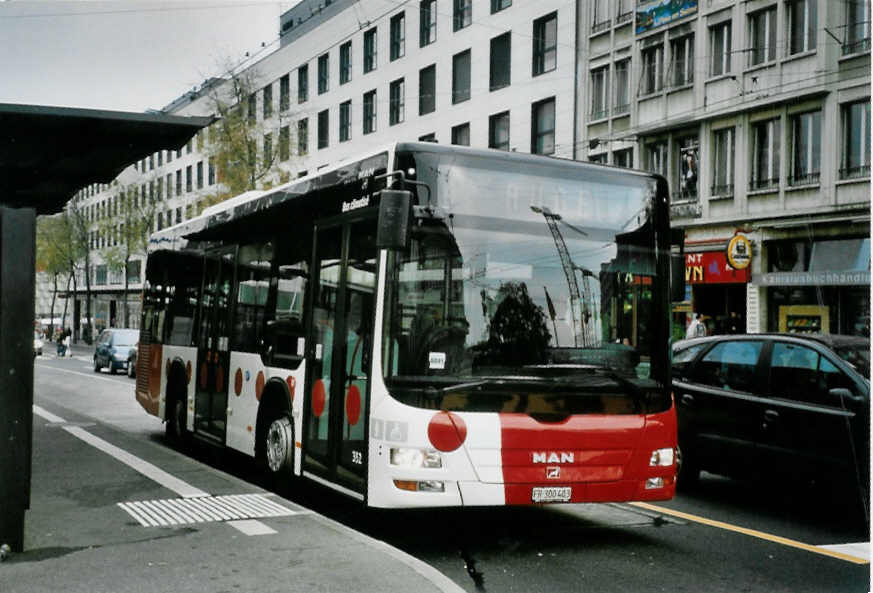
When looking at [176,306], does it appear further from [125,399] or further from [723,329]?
[723,329]

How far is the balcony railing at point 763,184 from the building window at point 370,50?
74.6 feet

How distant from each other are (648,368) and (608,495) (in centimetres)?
99

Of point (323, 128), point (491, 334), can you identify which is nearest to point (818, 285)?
point (491, 334)

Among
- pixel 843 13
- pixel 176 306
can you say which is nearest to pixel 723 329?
pixel 843 13

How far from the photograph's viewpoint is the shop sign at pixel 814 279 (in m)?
25.0

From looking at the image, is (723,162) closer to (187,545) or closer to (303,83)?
(187,545)

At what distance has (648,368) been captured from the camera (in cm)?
780

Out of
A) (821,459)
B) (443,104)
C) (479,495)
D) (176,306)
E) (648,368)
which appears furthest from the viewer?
(443,104)

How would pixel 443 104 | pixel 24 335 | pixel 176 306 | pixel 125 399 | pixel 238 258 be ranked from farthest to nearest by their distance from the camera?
1. pixel 443 104
2. pixel 125 399
3. pixel 176 306
4. pixel 238 258
5. pixel 24 335

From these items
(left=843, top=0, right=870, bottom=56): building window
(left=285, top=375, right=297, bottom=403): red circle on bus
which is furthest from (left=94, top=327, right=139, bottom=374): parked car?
(left=285, top=375, right=297, bottom=403): red circle on bus

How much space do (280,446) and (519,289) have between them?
9.94ft

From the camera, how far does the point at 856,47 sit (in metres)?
25.5

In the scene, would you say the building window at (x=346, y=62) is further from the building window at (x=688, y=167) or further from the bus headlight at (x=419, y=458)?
the bus headlight at (x=419, y=458)

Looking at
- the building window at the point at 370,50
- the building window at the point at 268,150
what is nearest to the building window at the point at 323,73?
the building window at the point at 370,50
